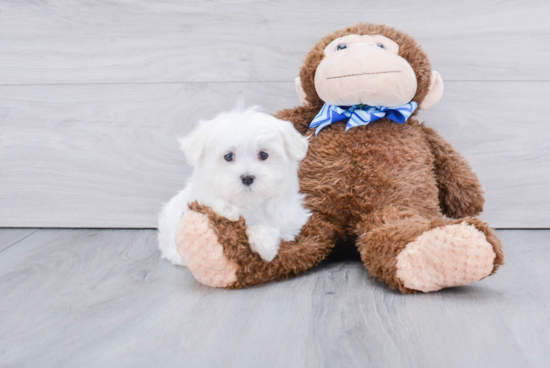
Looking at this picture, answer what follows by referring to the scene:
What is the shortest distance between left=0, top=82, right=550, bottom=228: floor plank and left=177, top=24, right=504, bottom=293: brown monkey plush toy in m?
0.30

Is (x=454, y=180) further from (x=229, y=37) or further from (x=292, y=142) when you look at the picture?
(x=229, y=37)

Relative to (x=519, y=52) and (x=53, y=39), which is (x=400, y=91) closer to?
(x=519, y=52)

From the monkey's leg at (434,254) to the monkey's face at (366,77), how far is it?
1.11ft

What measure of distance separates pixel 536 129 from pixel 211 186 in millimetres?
1184

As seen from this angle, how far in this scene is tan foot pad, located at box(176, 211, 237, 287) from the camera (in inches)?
40.7

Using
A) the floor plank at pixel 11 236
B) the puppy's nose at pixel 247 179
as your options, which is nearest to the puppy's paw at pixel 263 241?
the puppy's nose at pixel 247 179

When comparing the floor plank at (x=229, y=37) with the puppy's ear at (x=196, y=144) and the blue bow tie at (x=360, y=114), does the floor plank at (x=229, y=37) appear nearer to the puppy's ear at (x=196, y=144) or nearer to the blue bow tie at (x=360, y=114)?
the blue bow tie at (x=360, y=114)

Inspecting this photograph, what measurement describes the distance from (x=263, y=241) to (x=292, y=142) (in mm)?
245

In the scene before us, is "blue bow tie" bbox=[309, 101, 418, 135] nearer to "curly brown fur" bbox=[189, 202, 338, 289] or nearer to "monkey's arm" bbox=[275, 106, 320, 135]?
"monkey's arm" bbox=[275, 106, 320, 135]

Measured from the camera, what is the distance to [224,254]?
104 cm

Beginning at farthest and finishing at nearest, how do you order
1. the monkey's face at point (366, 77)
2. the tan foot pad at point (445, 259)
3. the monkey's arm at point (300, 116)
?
the monkey's arm at point (300, 116) < the monkey's face at point (366, 77) < the tan foot pad at point (445, 259)

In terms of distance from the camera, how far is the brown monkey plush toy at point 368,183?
1.04 metres

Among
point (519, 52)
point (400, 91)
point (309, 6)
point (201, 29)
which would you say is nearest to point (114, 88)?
point (201, 29)

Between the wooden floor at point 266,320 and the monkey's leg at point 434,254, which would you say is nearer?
the wooden floor at point 266,320
